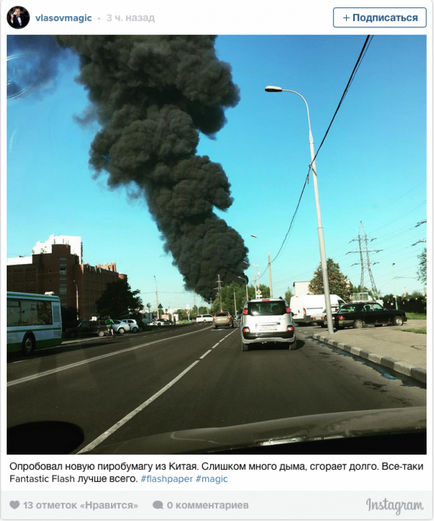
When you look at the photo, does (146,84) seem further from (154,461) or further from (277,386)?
(154,461)

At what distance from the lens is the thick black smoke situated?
357cm

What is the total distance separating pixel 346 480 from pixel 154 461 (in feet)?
2.41

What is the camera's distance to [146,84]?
28.4 ft

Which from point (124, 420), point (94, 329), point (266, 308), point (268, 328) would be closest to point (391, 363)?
point (268, 328)

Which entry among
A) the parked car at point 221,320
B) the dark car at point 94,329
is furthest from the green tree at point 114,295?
the parked car at point 221,320

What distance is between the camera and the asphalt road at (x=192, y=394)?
411 centimetres

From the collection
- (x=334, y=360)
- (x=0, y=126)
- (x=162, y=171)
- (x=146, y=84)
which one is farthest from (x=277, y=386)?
(x=146, y=84)

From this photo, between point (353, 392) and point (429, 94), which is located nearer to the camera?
point (429, 94)

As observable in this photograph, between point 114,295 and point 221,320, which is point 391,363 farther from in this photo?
point 221,320

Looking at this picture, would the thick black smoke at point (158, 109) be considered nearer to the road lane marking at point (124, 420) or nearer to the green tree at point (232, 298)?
the road lane marking at point (124, 420)
